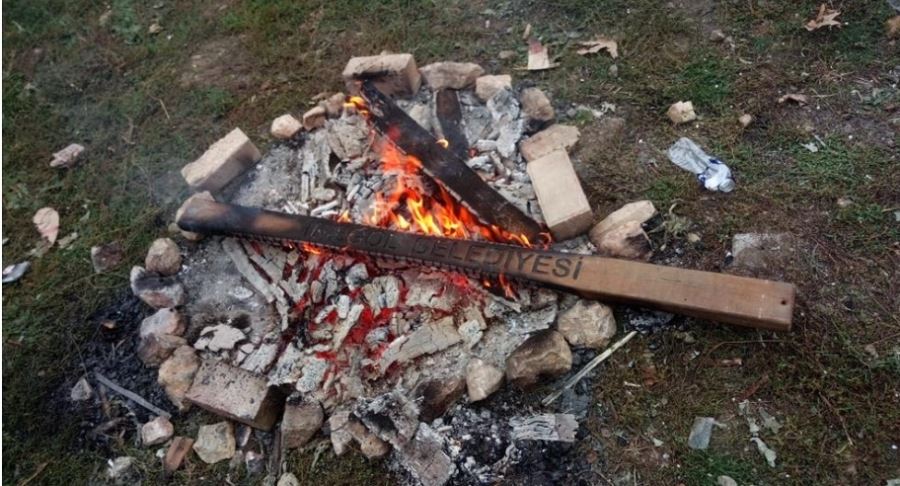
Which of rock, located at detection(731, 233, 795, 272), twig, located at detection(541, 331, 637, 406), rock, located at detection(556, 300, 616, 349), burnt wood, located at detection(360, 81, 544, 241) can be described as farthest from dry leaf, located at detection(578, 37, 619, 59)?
twig, located at detection(541, 331, 637, 406)

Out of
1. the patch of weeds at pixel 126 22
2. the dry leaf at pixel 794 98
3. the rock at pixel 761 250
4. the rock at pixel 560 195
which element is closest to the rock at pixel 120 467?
the rock at pixel 560 195

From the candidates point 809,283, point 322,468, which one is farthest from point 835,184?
point 322,468

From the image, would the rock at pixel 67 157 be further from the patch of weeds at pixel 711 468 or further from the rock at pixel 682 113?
the patch of weeds at pixel 711 468

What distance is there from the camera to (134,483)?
3641 millimetres

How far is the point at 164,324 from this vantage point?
3.99m

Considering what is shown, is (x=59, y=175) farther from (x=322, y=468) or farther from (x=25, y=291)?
(x=322, y=468)

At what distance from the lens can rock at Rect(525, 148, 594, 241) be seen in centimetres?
369

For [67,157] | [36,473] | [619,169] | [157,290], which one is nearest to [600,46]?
[619,169]

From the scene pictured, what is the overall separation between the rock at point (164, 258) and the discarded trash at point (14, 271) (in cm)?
129

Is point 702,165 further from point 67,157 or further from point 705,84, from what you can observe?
point 67,157

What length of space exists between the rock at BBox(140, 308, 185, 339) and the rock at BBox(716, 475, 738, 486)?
3228 millimetres

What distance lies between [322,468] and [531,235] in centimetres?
177

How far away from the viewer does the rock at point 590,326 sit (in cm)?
334

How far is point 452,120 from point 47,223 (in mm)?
3463
